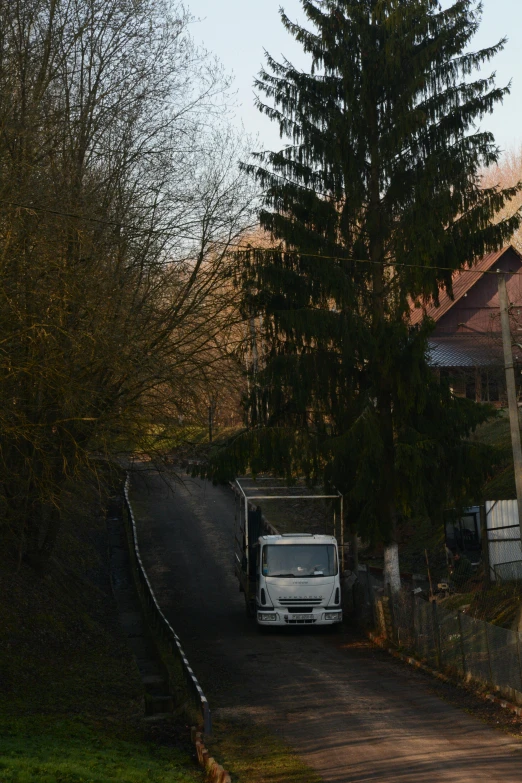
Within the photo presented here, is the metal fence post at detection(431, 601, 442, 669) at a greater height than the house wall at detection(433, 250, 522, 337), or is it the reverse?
the house wall at detection(433, 250, 522, 337)

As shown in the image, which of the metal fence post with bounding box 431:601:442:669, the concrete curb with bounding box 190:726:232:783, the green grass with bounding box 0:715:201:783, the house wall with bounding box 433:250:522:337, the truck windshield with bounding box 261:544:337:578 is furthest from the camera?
the house wall with bounding box 433:250:522:337

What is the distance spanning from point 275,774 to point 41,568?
12.0 meters

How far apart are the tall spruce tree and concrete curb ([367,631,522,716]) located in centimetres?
197

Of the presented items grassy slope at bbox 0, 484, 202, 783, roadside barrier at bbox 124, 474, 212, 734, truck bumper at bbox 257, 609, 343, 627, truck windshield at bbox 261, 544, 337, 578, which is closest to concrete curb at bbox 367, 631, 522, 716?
truck bumper at bbox 257, 609, 343, 627

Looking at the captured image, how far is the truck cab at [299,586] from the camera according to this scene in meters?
21.3

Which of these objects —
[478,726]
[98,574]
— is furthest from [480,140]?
[98,574]

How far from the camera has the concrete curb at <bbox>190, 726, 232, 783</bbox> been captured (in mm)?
10484

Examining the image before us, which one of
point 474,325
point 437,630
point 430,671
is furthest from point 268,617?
point 474,325

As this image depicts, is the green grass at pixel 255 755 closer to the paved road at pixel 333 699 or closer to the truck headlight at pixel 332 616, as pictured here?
the paved road at pixel 333 699

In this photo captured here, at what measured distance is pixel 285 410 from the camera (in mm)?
21641

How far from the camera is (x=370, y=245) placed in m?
21.9

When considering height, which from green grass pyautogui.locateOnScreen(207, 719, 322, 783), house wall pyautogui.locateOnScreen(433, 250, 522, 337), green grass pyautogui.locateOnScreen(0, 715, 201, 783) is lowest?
green grass pyautogui.locateOnScreen(207, 719, 322, 783)

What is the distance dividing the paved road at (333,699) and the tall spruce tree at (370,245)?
12.7ft

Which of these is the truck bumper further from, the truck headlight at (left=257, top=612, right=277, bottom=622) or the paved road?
the paved road
